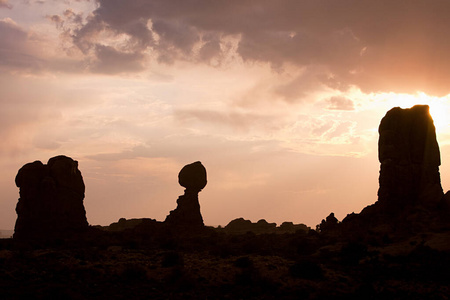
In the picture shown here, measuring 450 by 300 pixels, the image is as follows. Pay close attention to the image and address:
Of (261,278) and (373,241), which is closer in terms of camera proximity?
(261,278)

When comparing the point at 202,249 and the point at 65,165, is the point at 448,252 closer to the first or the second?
the point at 202,249

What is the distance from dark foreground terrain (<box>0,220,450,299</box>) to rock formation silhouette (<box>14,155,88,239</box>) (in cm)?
812

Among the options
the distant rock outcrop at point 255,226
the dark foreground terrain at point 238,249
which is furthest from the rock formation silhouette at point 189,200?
the distant rock outcrop at point 255,226

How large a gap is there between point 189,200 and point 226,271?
37.6 meters

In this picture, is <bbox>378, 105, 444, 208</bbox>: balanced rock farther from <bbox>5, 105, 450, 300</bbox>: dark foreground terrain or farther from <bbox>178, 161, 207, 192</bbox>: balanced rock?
<bbox>178, 161, 207, 192</bbox>: balanced rock

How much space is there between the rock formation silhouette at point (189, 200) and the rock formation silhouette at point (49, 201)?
1684 cm

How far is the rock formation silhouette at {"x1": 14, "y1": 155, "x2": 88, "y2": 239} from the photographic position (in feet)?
208

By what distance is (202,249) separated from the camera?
57125mm

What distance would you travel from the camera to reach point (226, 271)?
43.7m

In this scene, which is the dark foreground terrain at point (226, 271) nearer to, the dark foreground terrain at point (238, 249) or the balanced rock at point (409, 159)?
the dark foreground terrain at point (238, 249)

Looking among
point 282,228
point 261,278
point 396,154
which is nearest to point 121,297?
point 261,278

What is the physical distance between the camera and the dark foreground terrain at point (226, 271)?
122ft

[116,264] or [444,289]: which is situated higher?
[116,264]

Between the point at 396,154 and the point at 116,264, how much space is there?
132 feet
